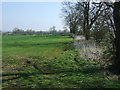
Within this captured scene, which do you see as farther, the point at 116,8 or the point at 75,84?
the point at 116,8

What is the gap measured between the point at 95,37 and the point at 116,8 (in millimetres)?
21702

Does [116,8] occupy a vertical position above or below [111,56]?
above

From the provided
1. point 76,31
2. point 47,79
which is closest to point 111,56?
point 47,79

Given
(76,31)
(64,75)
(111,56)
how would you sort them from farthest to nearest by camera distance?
1. (76,31)
2. (111,56)
3. (64,75)

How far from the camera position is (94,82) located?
8.78 m

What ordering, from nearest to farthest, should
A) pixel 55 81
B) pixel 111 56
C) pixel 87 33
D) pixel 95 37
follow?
pixel 55 81
pixel 111 56
pixel 95 37
pixel 87 33

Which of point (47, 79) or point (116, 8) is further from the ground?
point (116, 8)

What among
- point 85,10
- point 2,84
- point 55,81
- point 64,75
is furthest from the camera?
point 85,10

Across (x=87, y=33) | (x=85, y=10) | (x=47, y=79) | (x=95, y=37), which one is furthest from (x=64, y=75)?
(x=85, y=10)

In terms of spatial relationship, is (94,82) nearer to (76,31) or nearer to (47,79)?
(47,79)

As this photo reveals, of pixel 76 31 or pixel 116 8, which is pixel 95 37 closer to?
pixel 116 8

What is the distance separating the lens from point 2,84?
8.12 m

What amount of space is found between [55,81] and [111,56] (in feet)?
18.4

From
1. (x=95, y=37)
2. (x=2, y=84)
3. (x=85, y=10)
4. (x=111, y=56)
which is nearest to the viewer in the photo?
(x=2, y=84)
